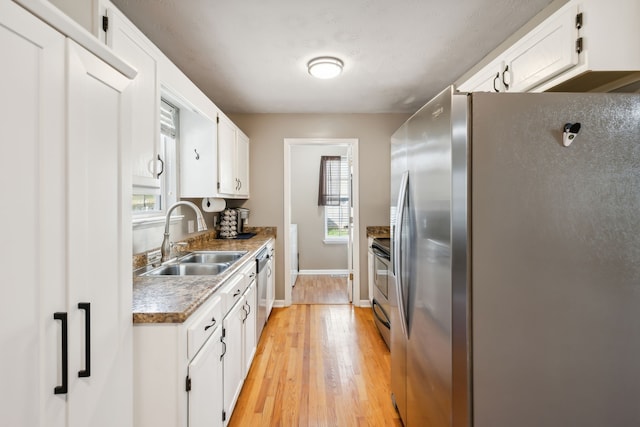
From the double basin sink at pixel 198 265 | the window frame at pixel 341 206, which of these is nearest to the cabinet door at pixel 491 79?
the double basin sink at pixel 198 265

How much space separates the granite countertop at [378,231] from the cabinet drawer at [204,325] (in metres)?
2.58

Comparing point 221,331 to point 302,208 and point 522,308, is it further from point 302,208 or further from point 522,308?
point 302,208

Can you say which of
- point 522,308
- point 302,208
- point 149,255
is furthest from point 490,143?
point 302,208

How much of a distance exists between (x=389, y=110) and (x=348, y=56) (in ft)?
5.08

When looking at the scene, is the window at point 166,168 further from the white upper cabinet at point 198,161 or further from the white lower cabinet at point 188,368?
the white lower cabinet at point 188,368

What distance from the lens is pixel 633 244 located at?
44.3 inches

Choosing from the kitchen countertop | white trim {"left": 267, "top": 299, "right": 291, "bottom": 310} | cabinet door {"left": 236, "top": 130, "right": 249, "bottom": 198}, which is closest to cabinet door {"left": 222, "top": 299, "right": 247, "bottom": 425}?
cabinet door {"left": 236, "top": 130, "right": 249, "bottom": 198}

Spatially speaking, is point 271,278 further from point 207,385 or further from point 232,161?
point 207,385

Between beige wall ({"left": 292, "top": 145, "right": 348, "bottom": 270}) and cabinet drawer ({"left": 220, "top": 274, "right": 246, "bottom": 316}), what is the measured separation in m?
3.62

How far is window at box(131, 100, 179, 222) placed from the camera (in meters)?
2.23

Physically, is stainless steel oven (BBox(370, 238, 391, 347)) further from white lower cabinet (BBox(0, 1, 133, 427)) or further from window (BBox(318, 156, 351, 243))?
window (BBox(318, 156, 351, 243))

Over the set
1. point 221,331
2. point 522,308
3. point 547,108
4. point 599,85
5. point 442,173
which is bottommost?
point 221,331

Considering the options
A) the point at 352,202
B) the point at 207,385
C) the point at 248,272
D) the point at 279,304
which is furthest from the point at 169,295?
the point at 352,202

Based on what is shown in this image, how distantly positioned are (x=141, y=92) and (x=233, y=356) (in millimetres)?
1516
